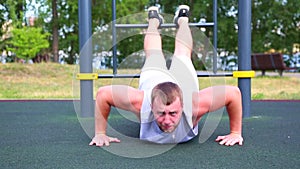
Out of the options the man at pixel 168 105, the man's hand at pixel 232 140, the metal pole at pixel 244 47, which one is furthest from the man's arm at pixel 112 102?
the metal pole at pixel 244 47

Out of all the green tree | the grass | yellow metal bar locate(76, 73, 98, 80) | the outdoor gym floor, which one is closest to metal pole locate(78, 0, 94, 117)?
yellow metal bar locate(76, 73, 98, 80)

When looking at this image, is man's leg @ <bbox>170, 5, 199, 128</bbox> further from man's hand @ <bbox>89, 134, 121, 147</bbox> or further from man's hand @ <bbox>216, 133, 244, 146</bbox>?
man's hand @ <bbox>89, 134, 121, 147</bbox>

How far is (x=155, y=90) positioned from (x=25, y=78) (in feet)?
20.9

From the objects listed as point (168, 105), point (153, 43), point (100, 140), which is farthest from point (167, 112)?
point (153, 43)

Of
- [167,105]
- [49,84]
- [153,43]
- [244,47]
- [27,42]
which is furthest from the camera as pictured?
[27,42]

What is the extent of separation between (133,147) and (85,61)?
51.5 inches

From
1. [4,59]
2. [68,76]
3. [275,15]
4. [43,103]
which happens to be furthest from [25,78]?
[275,15]

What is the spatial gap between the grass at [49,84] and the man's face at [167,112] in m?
3.41

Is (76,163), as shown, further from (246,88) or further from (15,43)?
(15,43)

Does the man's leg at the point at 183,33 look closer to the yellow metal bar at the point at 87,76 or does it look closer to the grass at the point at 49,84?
the yellow metal bar at the point at 87,76

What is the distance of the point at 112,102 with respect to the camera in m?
2.29

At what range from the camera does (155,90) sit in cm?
210

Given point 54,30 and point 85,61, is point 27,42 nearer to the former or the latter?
point 54,30

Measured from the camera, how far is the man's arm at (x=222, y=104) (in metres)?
2.23
